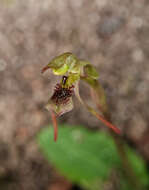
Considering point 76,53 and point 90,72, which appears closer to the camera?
point 90,72

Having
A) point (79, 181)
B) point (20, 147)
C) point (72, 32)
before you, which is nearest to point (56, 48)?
point (72, 32)

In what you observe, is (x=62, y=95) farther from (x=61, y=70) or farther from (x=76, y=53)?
(x=76, y=53)

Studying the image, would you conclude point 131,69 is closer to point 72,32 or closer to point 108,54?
point 108,54

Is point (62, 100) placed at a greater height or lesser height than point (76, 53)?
lesser

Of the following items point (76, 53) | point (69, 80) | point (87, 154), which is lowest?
point (87, 154)

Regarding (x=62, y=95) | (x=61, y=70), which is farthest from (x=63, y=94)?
(x=61, y=70)

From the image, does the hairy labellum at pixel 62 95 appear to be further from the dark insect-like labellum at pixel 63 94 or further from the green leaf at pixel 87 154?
the green leaf at pixel 87 154

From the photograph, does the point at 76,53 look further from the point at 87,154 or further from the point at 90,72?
the point at 90,72

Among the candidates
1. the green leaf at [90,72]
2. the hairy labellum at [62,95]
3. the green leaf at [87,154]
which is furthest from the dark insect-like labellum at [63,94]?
the green leaf at [87,154]
